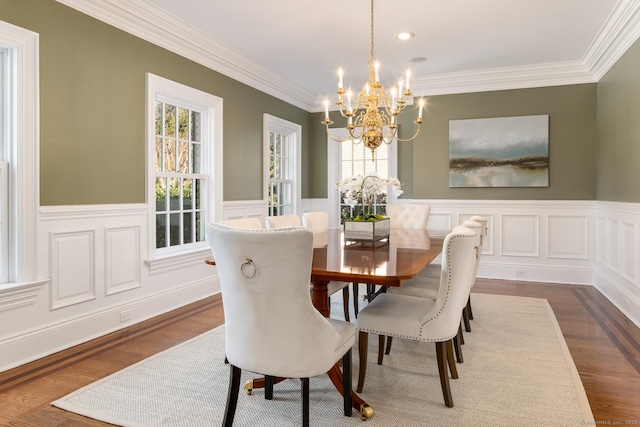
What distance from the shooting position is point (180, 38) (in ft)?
13.3

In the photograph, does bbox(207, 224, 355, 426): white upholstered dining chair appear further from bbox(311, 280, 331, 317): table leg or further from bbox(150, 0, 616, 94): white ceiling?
bbox(150, 0, 616, 94): white ceiling

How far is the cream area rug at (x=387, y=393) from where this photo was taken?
6.86ft

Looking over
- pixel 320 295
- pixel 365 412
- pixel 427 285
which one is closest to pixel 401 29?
pixel 427 285

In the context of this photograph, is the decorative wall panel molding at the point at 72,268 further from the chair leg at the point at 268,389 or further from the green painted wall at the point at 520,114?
the green painted wall at the point at 520,114

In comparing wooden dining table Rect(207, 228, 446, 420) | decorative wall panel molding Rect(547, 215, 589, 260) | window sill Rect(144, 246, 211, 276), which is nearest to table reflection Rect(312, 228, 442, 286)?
wooden dining table Rect(207, 228, 446, 420)

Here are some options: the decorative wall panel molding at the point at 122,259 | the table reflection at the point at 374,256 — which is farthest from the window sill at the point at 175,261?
the table reflection at the point at 374,256

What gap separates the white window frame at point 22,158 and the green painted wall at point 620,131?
15.6 feet

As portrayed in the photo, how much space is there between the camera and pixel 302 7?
365 centimetres

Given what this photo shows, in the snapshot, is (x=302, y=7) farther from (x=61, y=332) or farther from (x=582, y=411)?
(x=582, y=411)

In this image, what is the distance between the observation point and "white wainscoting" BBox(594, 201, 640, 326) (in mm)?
3834

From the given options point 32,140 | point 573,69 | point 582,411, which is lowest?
point 582,411

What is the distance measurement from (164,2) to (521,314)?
13.5 ft

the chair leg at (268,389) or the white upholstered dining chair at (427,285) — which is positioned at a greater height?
the white upholstered dining chair at (427,285)

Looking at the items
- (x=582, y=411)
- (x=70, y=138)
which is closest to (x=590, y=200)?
(x=582, y=411)
